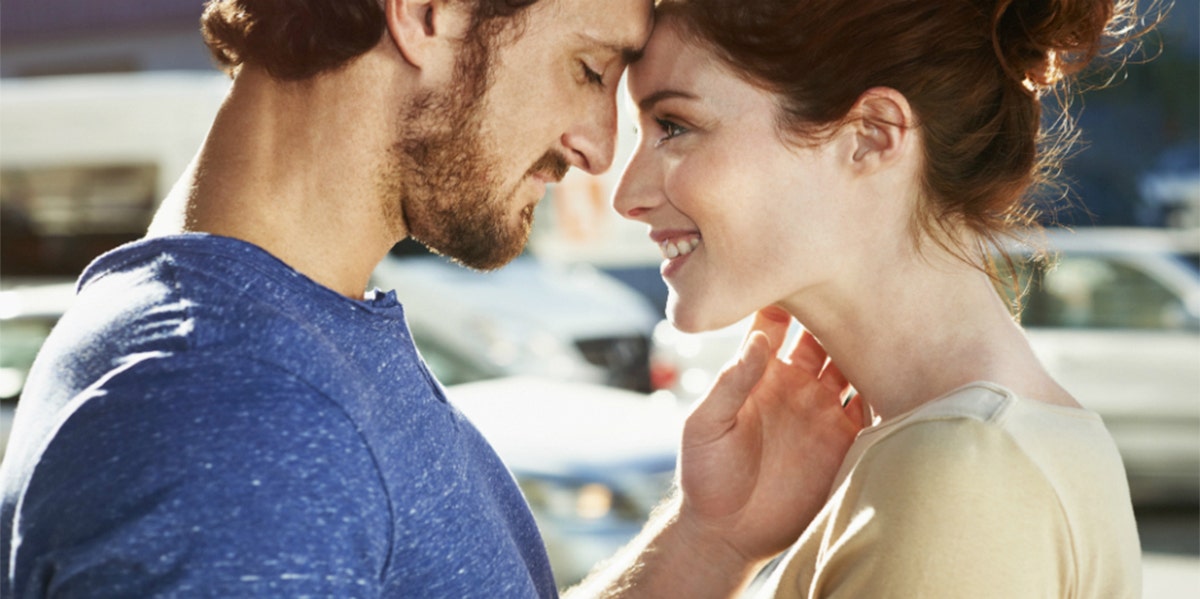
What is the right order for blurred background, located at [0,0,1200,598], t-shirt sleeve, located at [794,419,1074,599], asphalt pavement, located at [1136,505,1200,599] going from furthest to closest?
asphalt pavement, located at [1136,505,1200,599]
blurred background, located at [0,0,1200,598]
t-shirt sleeve, located at [794,419,1074,599]

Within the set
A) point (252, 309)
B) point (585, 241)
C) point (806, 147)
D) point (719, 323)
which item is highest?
point (806, 147)

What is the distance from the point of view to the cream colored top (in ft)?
5.91

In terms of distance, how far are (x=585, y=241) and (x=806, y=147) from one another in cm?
1105

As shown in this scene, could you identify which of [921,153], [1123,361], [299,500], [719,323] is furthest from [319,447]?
[1123,361]

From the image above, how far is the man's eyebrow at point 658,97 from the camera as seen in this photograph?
2.24 m

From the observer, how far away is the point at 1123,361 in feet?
27.1

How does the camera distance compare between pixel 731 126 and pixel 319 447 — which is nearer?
pixel 319 447

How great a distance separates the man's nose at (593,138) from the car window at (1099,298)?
6717mm

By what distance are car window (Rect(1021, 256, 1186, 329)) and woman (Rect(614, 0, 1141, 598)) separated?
6611mm

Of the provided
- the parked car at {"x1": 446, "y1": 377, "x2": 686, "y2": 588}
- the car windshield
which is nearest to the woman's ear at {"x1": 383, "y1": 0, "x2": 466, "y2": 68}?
the parked car at {"x1": 446, "y1": 377, "x2": 686, "y2": 588}

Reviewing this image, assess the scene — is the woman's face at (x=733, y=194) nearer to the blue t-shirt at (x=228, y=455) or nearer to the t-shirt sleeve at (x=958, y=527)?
the t-shirt sleeve at (x=958, y=527)

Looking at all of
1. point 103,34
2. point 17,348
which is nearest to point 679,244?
point 17,348

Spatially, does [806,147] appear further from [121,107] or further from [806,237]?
[121,107]

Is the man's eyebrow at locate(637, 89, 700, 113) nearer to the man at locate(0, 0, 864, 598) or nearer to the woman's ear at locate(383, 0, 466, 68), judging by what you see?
the man at locate(0, 0, 864, 598)
